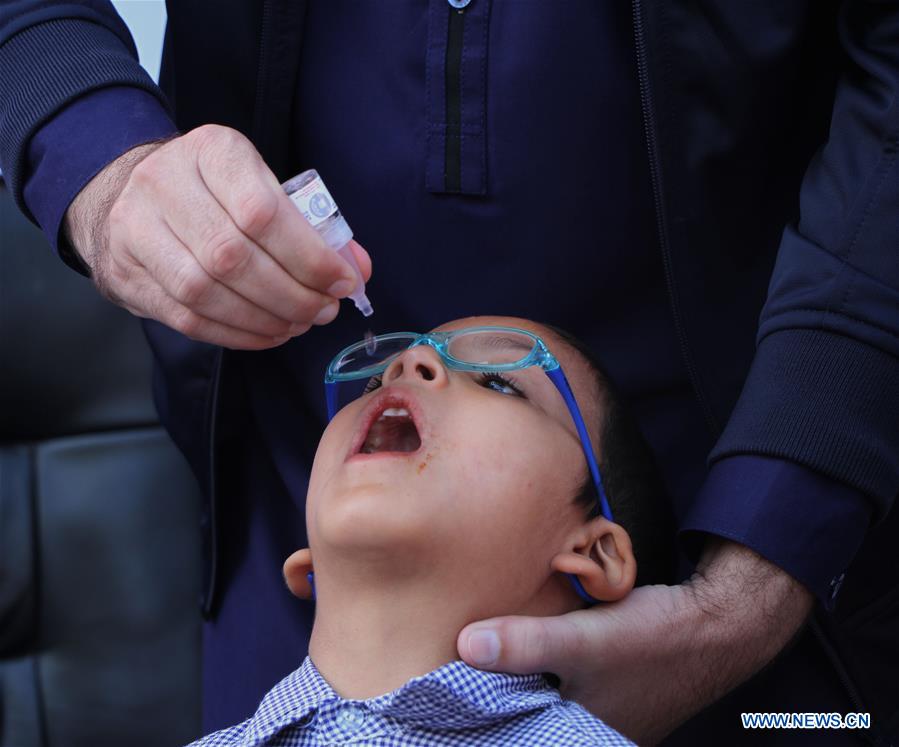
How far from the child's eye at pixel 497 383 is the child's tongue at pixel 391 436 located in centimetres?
11

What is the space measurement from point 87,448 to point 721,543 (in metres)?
1.30

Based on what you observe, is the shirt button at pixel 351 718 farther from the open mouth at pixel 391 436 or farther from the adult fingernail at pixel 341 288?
the adult fingernail at pixel 341 288

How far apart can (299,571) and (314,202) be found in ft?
1.85

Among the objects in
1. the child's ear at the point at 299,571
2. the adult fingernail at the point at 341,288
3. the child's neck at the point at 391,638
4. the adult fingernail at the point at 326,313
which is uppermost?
the adult fingernail at the point at 341,288

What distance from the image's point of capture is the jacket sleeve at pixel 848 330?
1427mm

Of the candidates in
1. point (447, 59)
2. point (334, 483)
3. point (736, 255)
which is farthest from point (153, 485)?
point (736, 255)

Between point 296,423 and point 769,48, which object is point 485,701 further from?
point 769,48

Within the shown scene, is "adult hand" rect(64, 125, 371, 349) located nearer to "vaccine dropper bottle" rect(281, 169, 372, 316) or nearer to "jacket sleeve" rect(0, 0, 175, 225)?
"vaccine dropper bottle" rect(281, 169, 372, 316)

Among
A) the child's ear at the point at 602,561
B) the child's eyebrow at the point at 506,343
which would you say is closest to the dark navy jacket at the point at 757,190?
the child's ear at the point at 602,561

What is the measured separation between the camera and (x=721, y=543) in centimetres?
146

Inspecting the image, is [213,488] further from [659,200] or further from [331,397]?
[659,200]

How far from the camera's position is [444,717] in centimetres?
122

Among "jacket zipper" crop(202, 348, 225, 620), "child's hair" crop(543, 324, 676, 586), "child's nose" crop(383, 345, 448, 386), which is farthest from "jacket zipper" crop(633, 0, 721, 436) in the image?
"jacket zipper" crop(202, 348, 225, 620)

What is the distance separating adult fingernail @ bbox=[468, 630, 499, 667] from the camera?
1.23 m
